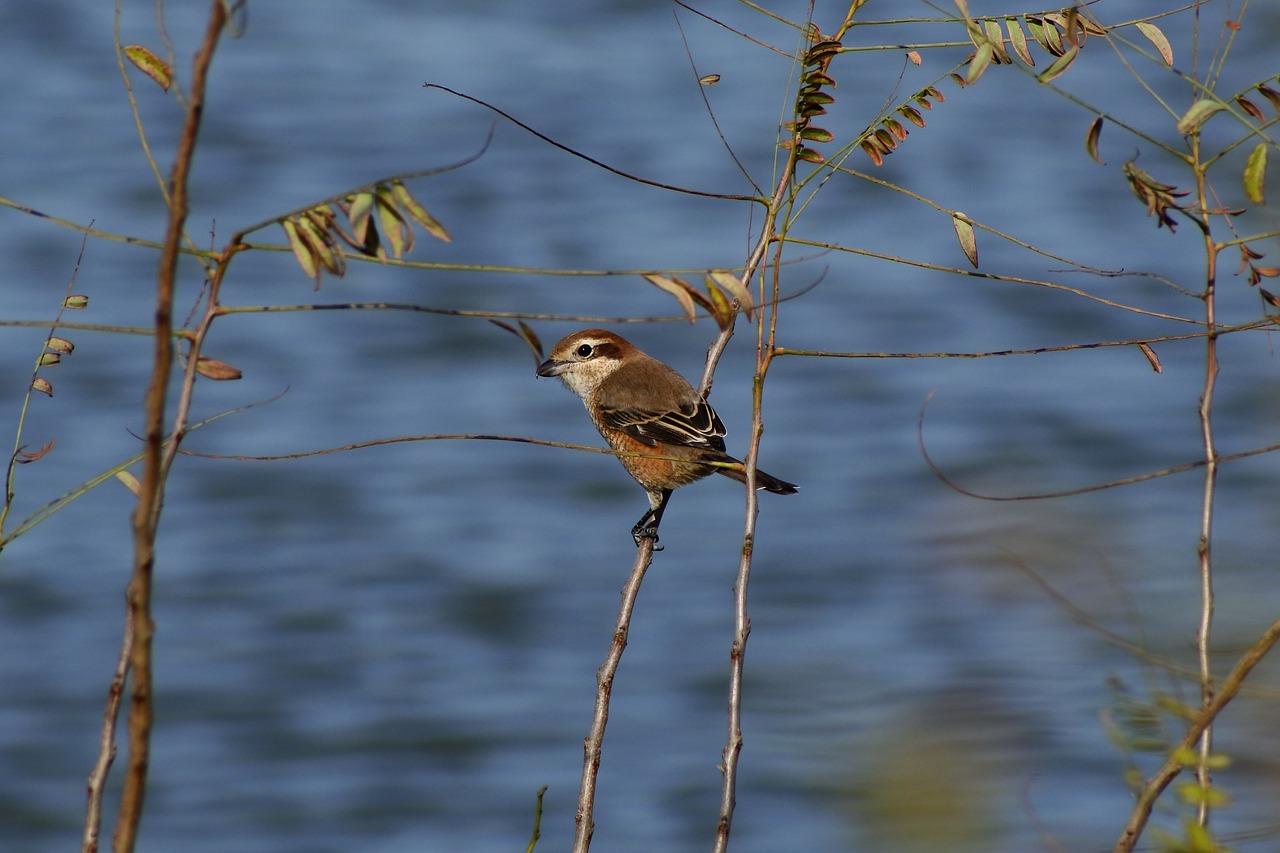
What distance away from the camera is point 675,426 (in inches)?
255

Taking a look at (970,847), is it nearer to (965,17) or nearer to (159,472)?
(965,17)

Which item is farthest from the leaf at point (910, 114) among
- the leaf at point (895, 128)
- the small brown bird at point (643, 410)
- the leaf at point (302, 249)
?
the small brown bird at point (643, 410)

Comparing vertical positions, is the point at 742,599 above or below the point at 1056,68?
below

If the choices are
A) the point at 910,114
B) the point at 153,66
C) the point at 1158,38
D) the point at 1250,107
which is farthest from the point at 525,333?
the point at 1158,38

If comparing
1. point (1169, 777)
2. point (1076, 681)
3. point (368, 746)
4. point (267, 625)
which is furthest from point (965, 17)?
point (267, 625)

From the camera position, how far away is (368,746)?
11.1 metres

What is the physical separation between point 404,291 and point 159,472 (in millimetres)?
13774

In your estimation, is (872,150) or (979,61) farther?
(872,150)

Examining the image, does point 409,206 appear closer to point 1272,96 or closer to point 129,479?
point 129,479

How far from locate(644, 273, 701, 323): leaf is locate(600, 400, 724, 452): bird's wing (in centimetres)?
384

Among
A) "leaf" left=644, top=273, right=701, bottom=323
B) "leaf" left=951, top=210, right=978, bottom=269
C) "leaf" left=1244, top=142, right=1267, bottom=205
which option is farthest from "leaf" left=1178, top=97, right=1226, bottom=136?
"leaf" left=644, top=273, right=701, bottom=323

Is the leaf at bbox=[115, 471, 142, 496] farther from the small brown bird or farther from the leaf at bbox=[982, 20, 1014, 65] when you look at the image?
the small brown bird

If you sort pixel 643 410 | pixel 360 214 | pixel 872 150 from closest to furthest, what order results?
pixel 360 214 < pixel 872 150 < pixel 643 410

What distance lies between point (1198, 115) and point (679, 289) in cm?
93
